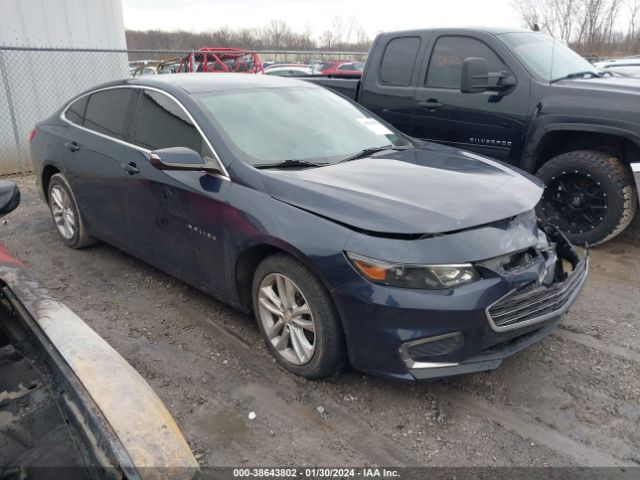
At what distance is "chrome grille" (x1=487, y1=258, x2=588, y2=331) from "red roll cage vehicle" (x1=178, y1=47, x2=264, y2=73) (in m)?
10.8

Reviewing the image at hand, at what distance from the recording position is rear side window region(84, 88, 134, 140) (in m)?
4.04

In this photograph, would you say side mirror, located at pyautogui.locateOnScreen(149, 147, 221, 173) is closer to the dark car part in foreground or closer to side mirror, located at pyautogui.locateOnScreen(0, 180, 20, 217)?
side mirror, located at pyautogui.locateOnScreen(0, 180, 20, 217)

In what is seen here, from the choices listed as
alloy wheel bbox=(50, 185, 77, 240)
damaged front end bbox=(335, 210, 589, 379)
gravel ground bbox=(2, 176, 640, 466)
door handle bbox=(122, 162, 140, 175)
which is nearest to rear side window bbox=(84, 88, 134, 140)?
door handle bbox=(122, 162, 140, 175)

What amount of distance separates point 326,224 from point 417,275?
20.6 inches

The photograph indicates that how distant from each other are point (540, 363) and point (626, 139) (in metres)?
2.55

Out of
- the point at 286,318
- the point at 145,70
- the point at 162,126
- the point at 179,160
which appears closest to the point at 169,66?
the point at 145,70

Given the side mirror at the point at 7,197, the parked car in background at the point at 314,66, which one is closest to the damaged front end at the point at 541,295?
the side mirror at the point at 7,197

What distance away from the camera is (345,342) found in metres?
2.71

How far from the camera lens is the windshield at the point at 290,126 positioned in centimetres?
326

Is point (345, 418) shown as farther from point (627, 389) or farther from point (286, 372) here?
point (627, 389)

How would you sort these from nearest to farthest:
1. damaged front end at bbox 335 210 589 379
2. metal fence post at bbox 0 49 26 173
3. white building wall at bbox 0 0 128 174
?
damaged front end at bbox 335 210 589 379 < metal fence post at bbox 0 49 26 173 < white building wall at bbox 0 0 128 174

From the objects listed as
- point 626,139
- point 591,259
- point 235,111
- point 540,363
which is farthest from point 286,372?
point 626,139

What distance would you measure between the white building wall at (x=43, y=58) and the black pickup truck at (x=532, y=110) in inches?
227

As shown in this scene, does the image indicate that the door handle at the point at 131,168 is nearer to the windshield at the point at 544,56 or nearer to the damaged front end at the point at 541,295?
the damaged front end at the point at 541,295
